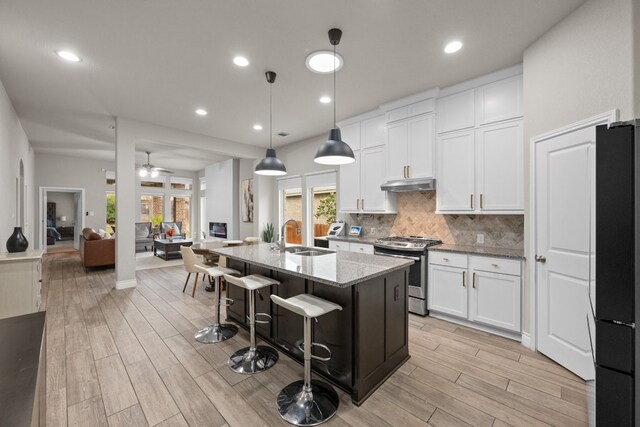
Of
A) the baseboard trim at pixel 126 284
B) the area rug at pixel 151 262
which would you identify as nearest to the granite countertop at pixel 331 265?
the baseboard trim at pixel 126 284

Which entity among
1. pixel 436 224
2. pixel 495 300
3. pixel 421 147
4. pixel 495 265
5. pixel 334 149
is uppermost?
pixel 421 147

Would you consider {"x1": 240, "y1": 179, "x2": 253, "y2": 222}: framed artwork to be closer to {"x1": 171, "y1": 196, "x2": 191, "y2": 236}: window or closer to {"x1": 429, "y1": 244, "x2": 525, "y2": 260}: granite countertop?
{"x1": 171, "y1": 196, "x2": 191, "y2": 236}: window

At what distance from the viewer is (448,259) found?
324 centimetres

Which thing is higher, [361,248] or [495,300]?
[361,248]

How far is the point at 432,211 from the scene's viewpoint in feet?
13.0

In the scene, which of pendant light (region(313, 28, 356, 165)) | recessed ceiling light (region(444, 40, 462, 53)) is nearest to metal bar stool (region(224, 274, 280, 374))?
pendant light (region(313, 28, 356, 165))

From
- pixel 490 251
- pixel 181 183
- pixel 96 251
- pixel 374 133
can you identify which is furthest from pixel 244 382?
pixel 181 183

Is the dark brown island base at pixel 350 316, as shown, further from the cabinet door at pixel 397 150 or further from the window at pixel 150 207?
the window at pixel 150 207

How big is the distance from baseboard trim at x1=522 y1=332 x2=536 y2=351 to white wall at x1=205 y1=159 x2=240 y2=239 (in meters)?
6.57

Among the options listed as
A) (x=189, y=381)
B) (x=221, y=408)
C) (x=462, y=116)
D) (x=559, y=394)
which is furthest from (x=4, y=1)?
(x=559, y=394)

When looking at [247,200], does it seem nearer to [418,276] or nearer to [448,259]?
[418,276]

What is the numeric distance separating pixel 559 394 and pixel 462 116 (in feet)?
9.42

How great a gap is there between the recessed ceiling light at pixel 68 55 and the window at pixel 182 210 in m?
8.19

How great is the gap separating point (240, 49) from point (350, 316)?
2698 millimetres
